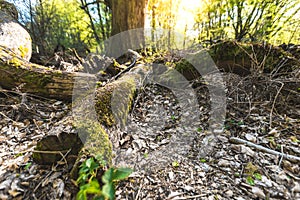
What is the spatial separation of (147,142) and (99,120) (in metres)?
0.49

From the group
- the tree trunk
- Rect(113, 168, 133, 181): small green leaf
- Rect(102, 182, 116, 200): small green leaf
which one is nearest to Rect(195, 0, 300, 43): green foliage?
the tree trunk

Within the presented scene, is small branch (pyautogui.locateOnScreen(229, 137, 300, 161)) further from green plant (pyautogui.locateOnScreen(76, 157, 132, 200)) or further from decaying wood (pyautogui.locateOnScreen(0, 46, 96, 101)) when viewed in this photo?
decaying wood (pyautogui.locateOnScreen(0, 46, 96, 101))

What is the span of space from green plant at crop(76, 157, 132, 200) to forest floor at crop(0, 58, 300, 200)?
6.4 inches

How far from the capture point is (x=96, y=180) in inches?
33.9

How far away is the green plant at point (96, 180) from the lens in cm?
73

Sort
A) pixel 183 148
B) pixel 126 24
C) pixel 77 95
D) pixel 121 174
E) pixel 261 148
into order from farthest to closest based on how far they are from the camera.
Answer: pixel 126 24
pixel 77 95
pixel 183 148
pixel 261 148
pixel 121 174

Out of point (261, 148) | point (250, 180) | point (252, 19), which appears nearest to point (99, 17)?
point (252, 19)

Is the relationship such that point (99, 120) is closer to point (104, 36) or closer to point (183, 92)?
point (183, 92)

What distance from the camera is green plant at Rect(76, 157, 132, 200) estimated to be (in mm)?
733

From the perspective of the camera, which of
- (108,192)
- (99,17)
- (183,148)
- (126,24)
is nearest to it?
(108,192)

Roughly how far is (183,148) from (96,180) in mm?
805

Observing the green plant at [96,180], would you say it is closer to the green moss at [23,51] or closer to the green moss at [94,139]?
the green moss at [94,139]

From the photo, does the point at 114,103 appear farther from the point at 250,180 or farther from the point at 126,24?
the point at 126,24

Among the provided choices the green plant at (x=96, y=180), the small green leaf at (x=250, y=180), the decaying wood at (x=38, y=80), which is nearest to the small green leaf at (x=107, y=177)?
the green plant at (x=96, y=180)
